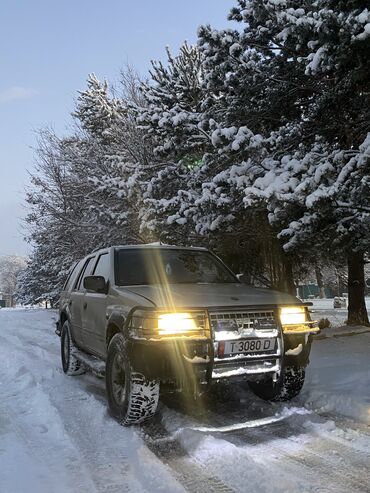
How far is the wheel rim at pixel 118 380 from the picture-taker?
4.66m

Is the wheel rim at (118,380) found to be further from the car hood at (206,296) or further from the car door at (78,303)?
the car door at (78,303)

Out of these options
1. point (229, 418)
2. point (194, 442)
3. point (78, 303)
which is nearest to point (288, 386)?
point (229, 418)

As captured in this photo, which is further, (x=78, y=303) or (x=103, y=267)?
(x=78, y=303)

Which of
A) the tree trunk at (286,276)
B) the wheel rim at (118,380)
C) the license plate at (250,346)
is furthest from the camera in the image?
the tree trunk at (286,276)

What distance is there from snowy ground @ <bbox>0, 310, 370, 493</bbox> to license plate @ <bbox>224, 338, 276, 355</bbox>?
719 mm

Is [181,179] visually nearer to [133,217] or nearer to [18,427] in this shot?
[133,217]

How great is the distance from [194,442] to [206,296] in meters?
1.36

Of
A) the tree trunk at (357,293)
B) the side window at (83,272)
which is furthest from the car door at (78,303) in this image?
the tree trunk at (357,293)

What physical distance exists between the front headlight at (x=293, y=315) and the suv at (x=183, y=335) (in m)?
0.01

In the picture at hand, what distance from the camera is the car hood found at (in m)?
4.43

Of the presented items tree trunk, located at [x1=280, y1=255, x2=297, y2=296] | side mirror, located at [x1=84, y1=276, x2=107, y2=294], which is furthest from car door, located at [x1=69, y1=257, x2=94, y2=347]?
tree trunk, located at [x1=280, y1=255, x2=297, y2=296]

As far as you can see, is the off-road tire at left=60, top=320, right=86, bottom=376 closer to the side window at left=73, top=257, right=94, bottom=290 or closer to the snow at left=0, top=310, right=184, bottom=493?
the snow at left=0, top=310, right=184, bottom=493

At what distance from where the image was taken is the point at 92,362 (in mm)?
5938

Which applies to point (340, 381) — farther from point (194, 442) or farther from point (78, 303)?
point (78, 303)
